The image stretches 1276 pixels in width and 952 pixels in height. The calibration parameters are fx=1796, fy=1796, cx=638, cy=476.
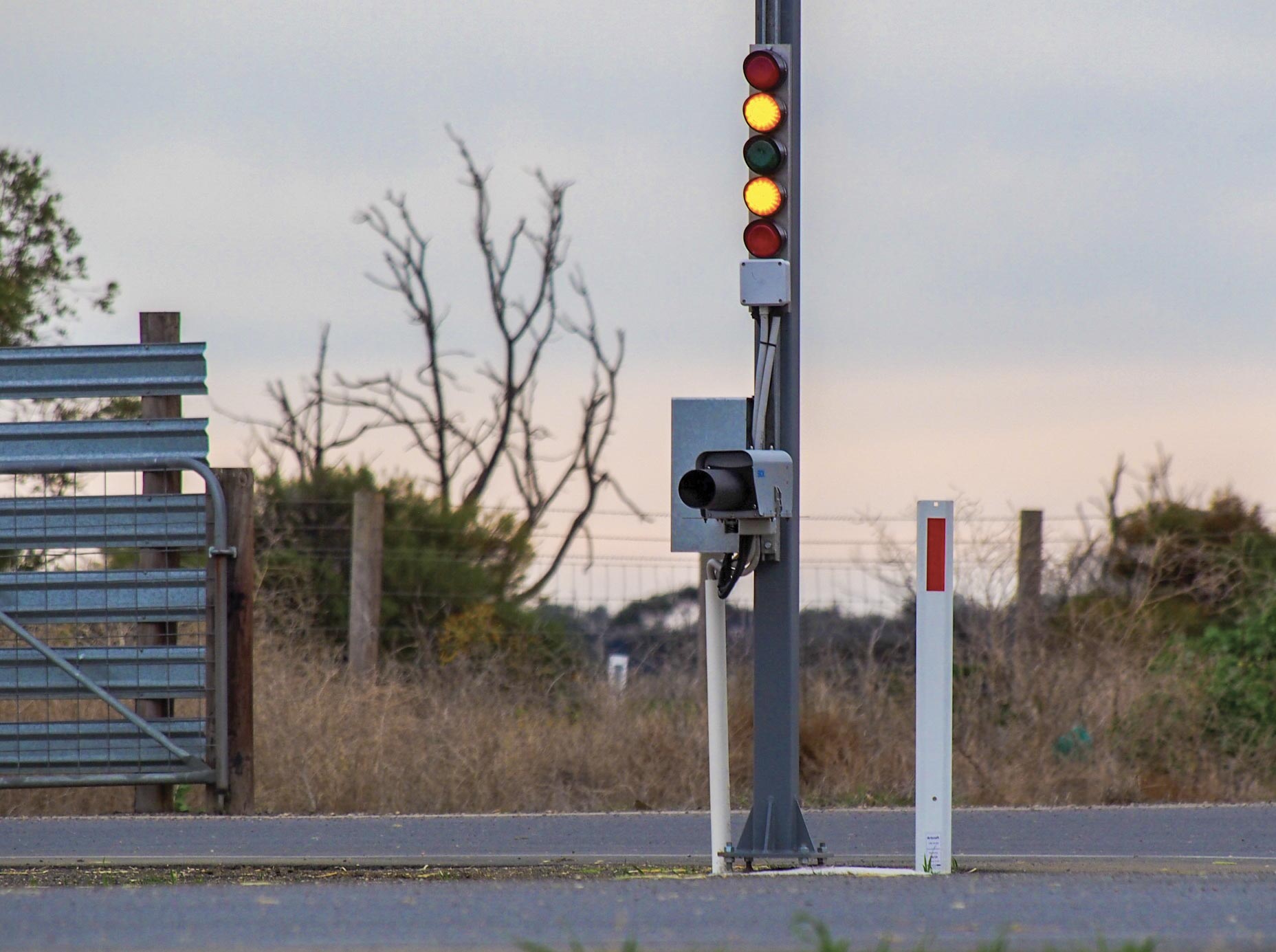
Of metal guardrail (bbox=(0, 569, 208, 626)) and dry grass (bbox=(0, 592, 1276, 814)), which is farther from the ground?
metal guardrail (bbox=(0, 569, 208, 626))

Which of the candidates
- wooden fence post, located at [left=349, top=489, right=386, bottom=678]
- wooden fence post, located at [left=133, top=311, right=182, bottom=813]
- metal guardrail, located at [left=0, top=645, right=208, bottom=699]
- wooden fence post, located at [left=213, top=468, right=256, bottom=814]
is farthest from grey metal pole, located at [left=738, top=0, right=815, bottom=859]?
wooden fence post, located at [left=349, top=489, right=386, bottom=678]

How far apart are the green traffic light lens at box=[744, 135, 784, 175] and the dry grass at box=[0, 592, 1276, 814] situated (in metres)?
5.57

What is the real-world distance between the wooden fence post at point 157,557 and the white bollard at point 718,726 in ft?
17.6

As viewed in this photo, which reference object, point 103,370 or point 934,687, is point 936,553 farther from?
Answer: point 103,370

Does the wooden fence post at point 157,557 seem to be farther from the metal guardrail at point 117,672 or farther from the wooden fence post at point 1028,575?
the wooden fence post at point 1028,575

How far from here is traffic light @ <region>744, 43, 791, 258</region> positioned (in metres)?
7.55

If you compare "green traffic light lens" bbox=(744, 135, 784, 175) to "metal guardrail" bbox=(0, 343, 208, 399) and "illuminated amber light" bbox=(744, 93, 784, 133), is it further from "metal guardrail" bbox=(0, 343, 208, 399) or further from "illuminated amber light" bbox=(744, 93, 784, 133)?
"metal guardrail" bbox=(0, 343, 208, 399)

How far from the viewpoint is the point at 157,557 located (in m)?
11.7

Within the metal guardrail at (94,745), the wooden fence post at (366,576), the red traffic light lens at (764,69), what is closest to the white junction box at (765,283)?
the red traffic light lens at (764,69)

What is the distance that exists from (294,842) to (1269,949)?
5.62 m

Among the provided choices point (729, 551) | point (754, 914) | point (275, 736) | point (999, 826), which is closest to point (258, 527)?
point (275, 736)

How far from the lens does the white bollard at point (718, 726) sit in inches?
293

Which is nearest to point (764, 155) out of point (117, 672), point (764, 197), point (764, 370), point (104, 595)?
point (764, 197)

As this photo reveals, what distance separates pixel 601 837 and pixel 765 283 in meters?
3.40
